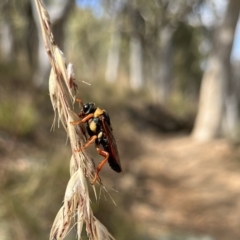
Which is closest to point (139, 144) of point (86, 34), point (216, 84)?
point (216, 84)

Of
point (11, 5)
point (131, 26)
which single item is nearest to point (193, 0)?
point (131, 26)

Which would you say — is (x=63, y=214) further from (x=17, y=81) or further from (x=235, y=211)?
(x=17, y=81)

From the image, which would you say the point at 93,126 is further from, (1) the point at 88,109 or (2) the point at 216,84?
(2) the point at 216,84

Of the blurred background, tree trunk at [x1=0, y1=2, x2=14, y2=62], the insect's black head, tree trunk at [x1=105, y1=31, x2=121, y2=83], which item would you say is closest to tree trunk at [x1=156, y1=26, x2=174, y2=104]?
the blurred background

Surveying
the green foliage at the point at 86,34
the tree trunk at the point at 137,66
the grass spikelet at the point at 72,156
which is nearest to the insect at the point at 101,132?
the grass spikelet at the point at 72,156

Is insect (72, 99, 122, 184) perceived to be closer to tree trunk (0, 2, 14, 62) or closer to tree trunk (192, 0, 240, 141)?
tree trunk (192, 0, 240, 141)

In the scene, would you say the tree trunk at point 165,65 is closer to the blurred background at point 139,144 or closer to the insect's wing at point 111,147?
the blurred background at point 139,144
